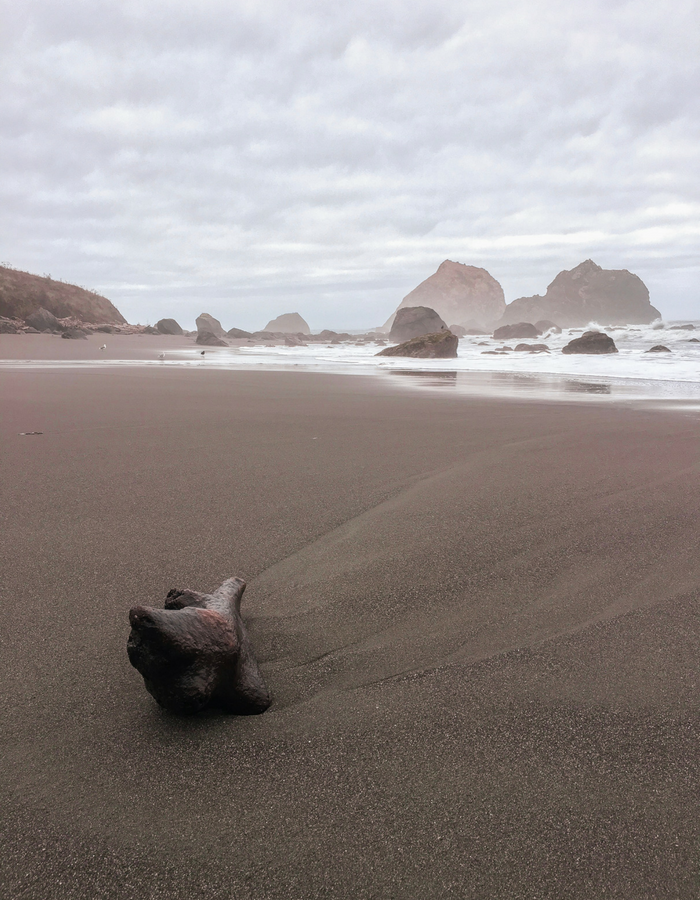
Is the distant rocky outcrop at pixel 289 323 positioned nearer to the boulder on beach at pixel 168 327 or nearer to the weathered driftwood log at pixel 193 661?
the boulder on beach at pixel 168 327

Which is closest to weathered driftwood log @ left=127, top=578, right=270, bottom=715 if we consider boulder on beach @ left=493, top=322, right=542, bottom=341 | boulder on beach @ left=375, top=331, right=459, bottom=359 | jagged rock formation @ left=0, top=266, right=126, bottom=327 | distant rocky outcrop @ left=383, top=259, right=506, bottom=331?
boulder on beach @ left=375, top=331, right=459, bottom=359

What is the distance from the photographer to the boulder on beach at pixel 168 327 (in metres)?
37.3

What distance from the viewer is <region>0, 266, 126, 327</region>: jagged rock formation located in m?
28.3

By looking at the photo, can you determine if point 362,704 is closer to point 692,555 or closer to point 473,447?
point 692,555

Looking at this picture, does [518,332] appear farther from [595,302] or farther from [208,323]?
[595,302]

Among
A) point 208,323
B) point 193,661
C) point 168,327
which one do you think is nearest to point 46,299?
point 168,327

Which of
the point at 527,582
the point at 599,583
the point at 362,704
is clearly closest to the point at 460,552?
the point at 527,582

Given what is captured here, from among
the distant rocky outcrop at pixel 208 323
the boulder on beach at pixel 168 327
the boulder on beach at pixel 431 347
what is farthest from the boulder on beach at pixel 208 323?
the boulder on beach at pixel 431 347

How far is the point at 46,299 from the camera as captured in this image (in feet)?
99.5

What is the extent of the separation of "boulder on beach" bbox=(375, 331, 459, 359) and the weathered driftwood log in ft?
62.2

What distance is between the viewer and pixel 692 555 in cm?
215

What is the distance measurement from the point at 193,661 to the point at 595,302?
159096 mm

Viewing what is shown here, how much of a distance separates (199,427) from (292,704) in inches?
143

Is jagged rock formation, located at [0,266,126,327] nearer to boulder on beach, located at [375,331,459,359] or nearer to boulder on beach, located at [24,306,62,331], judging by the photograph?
boulder on beach, located at [24,306,62,331]
